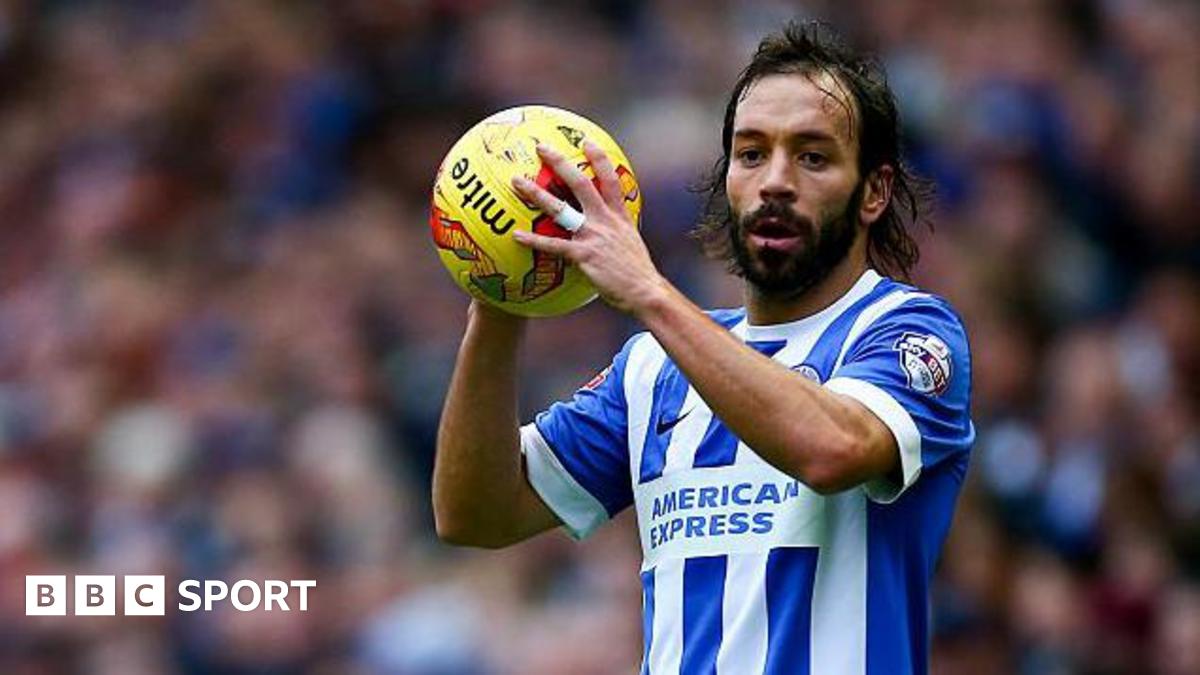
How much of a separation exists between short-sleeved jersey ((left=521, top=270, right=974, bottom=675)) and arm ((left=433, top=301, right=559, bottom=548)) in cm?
30

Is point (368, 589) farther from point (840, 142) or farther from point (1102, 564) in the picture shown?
point (840, 142)

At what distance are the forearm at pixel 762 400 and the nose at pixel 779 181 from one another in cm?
45

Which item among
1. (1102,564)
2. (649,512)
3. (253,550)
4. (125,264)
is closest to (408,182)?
(125,264)

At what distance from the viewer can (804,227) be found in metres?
4.91

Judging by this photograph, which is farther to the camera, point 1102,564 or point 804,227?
point 1102,564

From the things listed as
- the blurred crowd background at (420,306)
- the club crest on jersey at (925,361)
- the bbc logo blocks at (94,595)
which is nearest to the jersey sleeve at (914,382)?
the club crest on jersey at (925,361)

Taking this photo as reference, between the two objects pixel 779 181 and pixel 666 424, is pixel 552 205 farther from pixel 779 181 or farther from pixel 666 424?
pixel 666 424

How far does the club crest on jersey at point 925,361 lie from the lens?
4746 mm

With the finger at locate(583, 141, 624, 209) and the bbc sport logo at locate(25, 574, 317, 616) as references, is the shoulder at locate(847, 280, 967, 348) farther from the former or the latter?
the bbc sport logo at locate(25, 574, 317, 616)

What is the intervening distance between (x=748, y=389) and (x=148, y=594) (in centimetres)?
561

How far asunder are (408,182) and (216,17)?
1676 mm

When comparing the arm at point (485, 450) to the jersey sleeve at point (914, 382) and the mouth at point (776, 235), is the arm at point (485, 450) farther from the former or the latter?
the jersey sleeve at point (914, 382)

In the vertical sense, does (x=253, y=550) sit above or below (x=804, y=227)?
above

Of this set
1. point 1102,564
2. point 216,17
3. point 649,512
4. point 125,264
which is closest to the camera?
point 649,512
